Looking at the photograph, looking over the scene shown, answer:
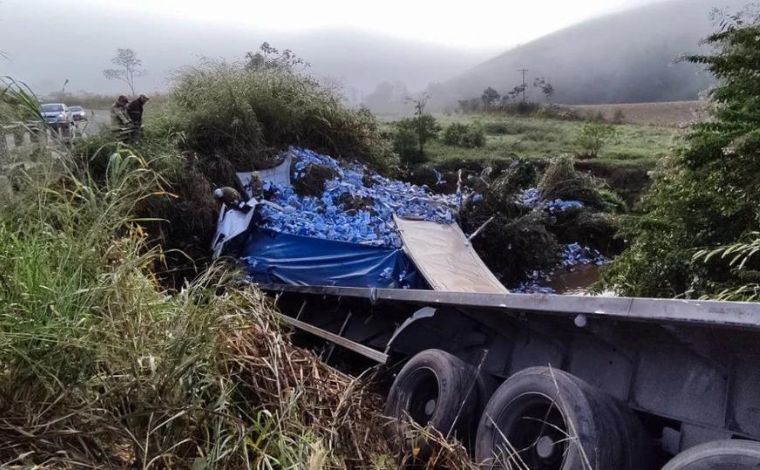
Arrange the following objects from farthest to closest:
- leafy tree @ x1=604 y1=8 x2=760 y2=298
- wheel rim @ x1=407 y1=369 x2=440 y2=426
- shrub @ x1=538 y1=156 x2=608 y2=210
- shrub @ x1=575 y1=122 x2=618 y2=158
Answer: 1. shrub @ x1=575 y1=122 x2=618 y2=158
2. shrub @ x1=538 y1=156 x2=608 y2=210
3. leafy tree @ x1=604 y1=8 x2=760 y2=298
4. wheel rim @ x1=407 y1=369 x2=440 y2=426

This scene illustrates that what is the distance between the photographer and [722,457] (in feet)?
6.98

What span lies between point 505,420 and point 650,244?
3562 millimetres

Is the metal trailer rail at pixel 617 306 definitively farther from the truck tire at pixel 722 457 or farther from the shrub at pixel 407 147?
the shrub at pixel 407 147

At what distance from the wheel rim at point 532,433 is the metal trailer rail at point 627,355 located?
19mm

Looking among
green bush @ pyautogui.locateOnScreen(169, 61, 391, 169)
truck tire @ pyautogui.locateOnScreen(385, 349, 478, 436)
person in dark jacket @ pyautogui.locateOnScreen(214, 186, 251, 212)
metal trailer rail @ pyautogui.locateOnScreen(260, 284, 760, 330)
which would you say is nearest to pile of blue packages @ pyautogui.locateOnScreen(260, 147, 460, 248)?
person in dark jacket @ pyautogui.locateOnScreen(214, 186, 251, 212)

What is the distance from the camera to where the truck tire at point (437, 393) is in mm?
3418

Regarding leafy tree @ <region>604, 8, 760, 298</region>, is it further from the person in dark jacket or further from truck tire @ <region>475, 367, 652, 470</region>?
the person in dark jacket

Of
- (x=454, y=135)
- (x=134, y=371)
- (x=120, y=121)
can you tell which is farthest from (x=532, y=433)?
(x=454, y=135)

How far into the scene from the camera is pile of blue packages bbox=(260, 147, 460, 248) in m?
7.55

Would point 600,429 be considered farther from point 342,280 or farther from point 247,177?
point 247,177

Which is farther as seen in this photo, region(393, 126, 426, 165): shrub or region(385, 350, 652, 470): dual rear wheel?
region(393, 126, 426, 165): shrub

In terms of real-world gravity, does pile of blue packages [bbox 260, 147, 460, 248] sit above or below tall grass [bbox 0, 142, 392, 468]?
below

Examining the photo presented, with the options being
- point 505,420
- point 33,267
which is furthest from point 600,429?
point 33,267

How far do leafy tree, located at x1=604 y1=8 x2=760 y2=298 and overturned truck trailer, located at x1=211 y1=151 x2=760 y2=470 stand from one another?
1753 mm
